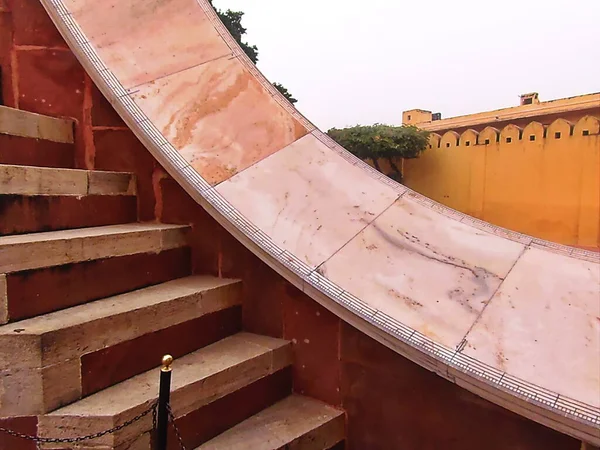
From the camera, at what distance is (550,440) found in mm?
1108

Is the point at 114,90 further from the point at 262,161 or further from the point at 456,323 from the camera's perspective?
the point at 456,323

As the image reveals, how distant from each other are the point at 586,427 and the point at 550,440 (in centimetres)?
20

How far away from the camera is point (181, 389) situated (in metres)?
1.20

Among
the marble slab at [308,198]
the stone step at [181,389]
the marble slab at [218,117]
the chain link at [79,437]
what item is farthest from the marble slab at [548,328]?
the marble slab at [218,117]

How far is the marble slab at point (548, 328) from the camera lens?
1038 mm

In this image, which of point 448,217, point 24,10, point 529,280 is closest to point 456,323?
point 529,280

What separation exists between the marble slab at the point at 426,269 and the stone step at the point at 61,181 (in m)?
0.95

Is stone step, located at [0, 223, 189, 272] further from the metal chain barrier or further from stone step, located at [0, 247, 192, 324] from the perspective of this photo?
the metal chain barrier

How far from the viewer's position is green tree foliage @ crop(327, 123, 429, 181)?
5484mm

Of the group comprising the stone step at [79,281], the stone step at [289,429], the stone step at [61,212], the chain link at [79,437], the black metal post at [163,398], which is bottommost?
the stone step at [289,429]

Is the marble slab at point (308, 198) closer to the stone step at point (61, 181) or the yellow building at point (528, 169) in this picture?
the stone step at point (61, 181)

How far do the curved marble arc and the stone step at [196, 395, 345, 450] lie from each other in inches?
15.3

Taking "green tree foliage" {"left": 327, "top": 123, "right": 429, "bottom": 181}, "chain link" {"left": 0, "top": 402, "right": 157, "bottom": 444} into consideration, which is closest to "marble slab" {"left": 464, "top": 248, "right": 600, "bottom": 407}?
"chain link" {"left": 0, "top": 402, "right": 157, "bottom": 444}

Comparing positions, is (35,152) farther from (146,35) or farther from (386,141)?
(386,141)
